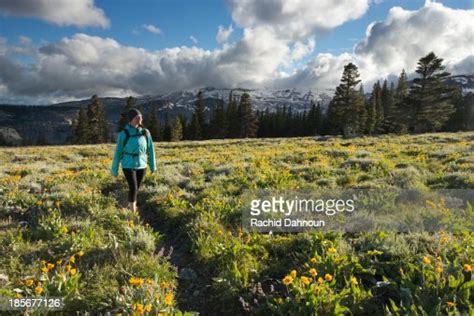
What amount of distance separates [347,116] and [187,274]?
47474mm

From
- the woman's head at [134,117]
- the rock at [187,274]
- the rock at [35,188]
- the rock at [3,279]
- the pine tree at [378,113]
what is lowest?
the rock at [187,274]

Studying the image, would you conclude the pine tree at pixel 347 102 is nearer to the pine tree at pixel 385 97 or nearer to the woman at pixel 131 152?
the pine tree at pixel 385 97

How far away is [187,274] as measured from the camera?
207 inches

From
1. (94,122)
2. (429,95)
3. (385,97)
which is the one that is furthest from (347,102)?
(94,122)

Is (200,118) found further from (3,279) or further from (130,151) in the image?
(3,279)

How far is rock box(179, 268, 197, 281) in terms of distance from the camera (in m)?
5.19

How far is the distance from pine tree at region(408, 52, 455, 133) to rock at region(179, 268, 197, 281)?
148 ft

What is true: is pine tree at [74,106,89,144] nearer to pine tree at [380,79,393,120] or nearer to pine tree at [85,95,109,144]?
pine tree at [85,95,109,144]

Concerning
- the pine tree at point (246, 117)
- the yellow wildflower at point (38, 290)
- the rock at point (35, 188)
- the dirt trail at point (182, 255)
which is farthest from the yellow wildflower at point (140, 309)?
the pine tree at point (246, 117)

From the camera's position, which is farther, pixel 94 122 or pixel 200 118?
pixel 200 118

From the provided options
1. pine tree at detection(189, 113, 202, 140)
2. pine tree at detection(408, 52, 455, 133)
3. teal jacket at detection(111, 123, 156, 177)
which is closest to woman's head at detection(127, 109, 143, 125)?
teal jacket at detection(111, 123, 156, 177)

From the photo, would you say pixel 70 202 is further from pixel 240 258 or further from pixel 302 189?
pixel 302 189

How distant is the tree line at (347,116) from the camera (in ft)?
140

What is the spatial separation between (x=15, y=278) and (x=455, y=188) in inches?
368
